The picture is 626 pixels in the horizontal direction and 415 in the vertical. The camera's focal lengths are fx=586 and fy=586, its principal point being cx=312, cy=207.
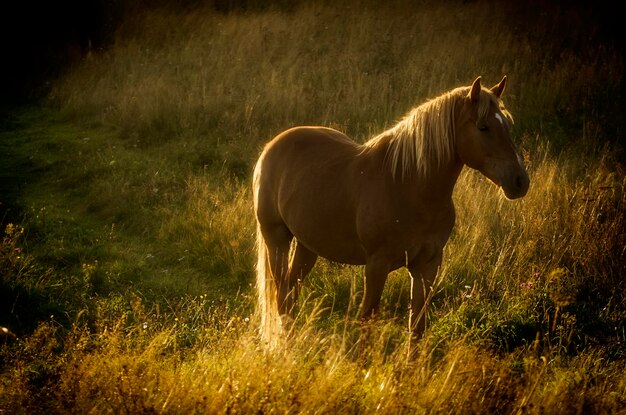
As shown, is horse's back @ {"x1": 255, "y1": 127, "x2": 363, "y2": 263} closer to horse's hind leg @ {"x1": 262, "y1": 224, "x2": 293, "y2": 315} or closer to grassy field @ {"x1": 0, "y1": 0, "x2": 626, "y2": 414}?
horse's hind leg @ {"x1": 262, "y1": 224, "x2": 293, "y2": 315}

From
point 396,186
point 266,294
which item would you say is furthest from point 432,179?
point 266,294

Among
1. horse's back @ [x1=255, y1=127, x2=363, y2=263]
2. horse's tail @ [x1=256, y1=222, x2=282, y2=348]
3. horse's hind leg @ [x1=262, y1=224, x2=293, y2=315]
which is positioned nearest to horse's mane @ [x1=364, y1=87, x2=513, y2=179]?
horse's back @ [x1=255, y1=127, x2=363, y2=263]

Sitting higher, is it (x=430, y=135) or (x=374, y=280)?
(x=430, y=135)

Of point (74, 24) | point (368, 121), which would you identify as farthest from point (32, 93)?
point (368, 121)

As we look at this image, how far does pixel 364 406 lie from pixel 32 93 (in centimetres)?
1097

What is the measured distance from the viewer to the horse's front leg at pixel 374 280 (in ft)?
13.0

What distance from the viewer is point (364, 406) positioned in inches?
124

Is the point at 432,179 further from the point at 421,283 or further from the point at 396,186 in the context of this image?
the point at 421,283

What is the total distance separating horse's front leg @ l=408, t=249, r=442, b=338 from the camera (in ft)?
13.1

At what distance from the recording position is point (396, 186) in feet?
13.1

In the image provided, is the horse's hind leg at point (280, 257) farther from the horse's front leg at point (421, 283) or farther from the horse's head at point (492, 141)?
the horse's head at point (492, 141)

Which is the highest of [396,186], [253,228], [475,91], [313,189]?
[475,91]

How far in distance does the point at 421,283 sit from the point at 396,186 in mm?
695

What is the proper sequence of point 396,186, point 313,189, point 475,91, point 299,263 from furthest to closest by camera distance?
point 299,263
point 313,189
point 396,186
point 475,91
